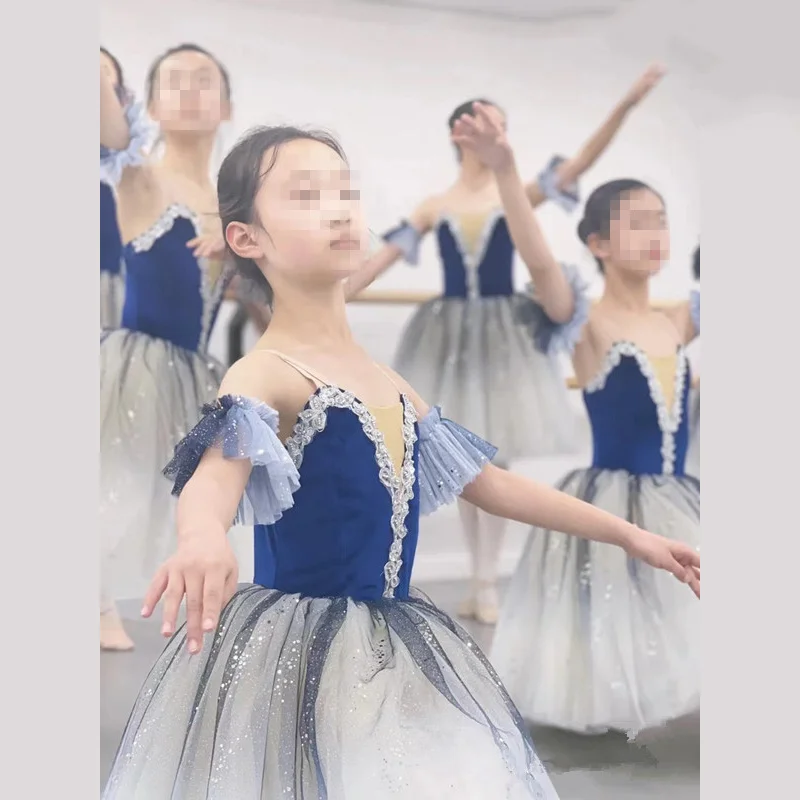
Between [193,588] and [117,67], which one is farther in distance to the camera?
[117,67]

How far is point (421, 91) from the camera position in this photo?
125 cm

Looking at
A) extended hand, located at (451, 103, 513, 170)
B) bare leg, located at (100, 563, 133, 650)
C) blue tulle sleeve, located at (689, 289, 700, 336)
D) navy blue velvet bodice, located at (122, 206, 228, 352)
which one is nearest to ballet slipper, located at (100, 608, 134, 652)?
bare leg, located at (100, 563, 133, 650)

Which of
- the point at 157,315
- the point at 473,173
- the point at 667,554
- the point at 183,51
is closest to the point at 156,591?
the point at 667,554

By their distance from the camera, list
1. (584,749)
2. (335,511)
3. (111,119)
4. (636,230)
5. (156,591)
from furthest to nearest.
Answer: (636,230) < (584,749) < (111,119) < (335,511) < (156,591)

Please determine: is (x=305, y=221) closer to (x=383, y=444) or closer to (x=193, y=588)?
(x=383, y=444)

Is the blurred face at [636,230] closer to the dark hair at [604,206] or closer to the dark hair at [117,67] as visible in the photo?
the dark hair at [604,206]

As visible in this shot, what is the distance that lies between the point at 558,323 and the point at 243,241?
1.82ft

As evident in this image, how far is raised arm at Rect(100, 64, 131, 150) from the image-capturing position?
1090 mm

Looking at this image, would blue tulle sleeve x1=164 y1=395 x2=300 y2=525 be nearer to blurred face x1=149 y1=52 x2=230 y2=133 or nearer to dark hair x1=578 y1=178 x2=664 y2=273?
blurred face x1=149 y1=52 x2=230 y2=133

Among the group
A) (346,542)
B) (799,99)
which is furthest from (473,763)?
(799,99)

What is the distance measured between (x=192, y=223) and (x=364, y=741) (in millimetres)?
618

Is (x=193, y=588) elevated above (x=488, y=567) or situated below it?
above

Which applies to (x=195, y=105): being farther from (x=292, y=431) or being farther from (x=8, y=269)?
(x=292, y=431)

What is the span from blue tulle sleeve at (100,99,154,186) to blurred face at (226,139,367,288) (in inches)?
12.8
